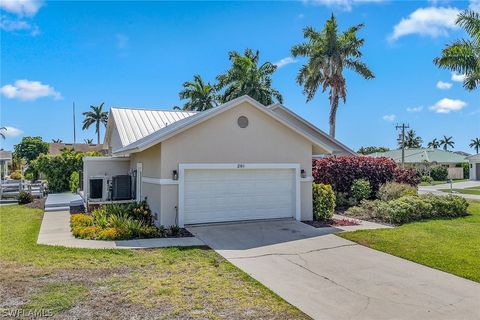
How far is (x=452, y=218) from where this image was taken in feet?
45.1

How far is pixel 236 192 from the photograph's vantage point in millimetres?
12320

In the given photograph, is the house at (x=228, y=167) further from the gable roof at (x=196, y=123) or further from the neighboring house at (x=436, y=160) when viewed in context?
the neighboring house at (x=436, y=160)

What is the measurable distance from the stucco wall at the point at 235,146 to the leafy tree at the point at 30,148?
58881 mm

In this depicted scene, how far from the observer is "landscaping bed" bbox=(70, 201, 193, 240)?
10070 mm

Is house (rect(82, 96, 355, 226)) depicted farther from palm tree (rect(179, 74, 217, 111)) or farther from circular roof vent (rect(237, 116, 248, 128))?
palm tree (rect(179, 74, 217, 111))

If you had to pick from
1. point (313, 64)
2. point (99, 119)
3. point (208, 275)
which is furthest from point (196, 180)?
point (99, 119)

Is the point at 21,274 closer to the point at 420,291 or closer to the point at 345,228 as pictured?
the point at 420,291

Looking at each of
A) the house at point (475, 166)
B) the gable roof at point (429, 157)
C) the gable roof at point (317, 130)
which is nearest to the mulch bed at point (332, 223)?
the gable roof at point (317, 130)

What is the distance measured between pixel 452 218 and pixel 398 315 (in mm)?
10418

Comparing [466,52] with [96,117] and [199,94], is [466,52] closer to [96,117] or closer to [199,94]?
[199,94]

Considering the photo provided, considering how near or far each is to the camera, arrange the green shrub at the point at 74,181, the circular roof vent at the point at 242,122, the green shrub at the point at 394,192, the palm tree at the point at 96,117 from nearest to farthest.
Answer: the circular roof vent at the point at 242,122, the green shrub at the point at 394,192, the green shrub at the point at 74,181, the palm tree at the point at 96,117

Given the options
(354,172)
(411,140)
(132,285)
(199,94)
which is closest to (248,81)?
(199,94)

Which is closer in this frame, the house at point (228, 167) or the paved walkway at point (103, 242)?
the paved walkway at point (103, 242)

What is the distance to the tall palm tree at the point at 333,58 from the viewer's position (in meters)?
30.2
